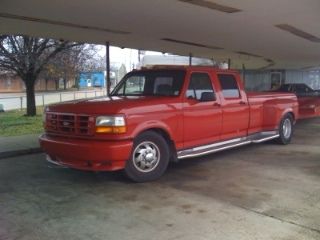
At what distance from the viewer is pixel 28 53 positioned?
17.4 m

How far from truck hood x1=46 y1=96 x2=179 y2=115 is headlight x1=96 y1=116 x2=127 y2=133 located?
10 cm

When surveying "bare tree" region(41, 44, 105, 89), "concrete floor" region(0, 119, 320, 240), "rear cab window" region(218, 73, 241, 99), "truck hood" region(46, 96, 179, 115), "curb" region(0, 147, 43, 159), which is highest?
"bare tree" region(41, 44, 105, 89)

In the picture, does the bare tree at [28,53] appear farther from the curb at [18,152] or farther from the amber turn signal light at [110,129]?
the amber turn signal light at [110,129]

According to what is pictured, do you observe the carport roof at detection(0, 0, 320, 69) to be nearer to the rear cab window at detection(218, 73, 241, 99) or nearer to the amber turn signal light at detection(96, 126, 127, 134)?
the rear cab window at detection(218, 73, 241, 99)

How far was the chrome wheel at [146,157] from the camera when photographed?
6.98 m

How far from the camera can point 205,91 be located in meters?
8.28

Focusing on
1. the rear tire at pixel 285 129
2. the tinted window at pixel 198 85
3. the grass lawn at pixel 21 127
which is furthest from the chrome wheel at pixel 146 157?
the grass lawn at pixel 21 127

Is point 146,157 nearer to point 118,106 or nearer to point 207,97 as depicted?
point 118,106

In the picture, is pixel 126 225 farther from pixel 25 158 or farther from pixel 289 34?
pixel 289 34

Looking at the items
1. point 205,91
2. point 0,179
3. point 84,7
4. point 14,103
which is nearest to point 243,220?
point 205,91

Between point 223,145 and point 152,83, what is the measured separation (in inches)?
74.1

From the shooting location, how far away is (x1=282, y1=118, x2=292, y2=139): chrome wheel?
1093cm

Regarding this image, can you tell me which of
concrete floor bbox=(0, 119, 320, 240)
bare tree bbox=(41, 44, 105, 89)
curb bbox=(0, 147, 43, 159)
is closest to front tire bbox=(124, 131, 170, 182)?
concrete floor bbox=(0, 119, 320, 240)

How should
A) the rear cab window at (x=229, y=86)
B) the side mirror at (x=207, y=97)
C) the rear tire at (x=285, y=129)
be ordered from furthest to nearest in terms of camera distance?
the rear tire at (x=285, y=129) < the rear cab window at (x=229, y=86) < the side mirror at (x=207, y=97)
